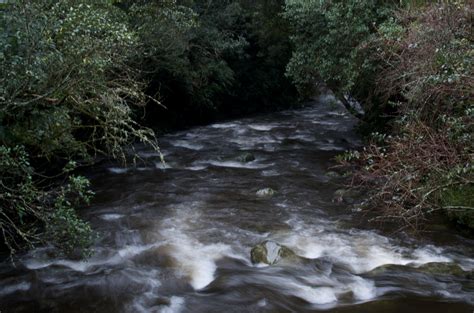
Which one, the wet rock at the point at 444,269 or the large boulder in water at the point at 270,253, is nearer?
the wet rock at the point at 444,269

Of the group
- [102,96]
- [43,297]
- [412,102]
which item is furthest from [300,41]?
[43,297]

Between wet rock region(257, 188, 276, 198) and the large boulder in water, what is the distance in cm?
275

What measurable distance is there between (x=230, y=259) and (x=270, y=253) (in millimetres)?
625

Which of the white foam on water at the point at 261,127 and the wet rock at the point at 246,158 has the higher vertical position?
the white foam on water at the point at 261,127

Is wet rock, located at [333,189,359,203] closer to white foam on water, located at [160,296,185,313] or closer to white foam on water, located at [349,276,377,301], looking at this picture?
white foam on water, located at [349,276,377,301]

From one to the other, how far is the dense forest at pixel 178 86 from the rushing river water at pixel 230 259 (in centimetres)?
56

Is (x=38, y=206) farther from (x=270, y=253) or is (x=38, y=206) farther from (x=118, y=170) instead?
(x=118, y=170)

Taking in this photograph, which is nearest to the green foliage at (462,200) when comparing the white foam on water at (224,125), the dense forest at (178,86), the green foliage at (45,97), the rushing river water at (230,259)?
the dense forest at (178,86)

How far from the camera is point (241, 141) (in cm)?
1628

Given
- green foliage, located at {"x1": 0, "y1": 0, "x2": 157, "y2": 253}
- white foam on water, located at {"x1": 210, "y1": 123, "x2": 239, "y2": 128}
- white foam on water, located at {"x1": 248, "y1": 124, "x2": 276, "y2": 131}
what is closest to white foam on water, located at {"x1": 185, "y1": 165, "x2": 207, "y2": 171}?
green foliage, located at {"x1": 0, "y1": 0, "x2": 157, "y2": 253}

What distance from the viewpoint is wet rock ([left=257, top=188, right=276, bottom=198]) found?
10242 mm

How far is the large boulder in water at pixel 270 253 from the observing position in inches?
283

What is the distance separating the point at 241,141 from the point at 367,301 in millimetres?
10600

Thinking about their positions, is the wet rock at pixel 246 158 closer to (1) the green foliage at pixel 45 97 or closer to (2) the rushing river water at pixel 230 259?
(2) the rushing river water at pixel 230 259
